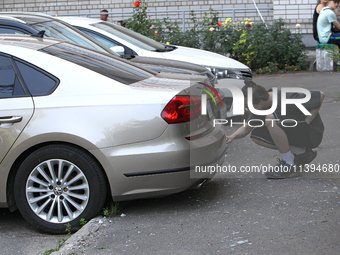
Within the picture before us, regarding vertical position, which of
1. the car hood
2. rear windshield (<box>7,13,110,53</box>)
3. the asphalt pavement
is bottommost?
the asphalt pavement

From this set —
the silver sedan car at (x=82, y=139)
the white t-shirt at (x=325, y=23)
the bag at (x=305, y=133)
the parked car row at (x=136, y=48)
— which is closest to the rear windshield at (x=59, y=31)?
the parked car row at (x=136, y=48)

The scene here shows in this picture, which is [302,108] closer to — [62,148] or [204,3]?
[62,148]

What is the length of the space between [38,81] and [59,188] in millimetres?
873

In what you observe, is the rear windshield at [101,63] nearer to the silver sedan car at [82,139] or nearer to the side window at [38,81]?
the silver sedan car at [82,139]

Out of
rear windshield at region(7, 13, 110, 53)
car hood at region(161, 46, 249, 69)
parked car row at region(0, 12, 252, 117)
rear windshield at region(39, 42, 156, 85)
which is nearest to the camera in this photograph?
rear windshield at region(39, 42, 156, 85)

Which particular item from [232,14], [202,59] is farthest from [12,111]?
[232,14]

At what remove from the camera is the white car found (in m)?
7.14

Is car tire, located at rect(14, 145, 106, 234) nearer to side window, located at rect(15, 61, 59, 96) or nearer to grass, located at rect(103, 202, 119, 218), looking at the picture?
grass, located at rect(103, 202, 119, 218)

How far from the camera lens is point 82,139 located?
145 inches

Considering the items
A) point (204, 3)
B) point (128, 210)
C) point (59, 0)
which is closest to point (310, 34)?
point (204, 3)

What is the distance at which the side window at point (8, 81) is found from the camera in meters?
3.88

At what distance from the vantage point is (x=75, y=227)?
382cm

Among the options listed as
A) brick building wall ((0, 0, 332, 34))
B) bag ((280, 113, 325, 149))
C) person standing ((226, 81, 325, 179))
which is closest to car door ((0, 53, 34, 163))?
person standing ((226, 81, 325, 179))

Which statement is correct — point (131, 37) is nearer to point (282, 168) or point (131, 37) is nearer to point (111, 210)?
point (282, 168)
